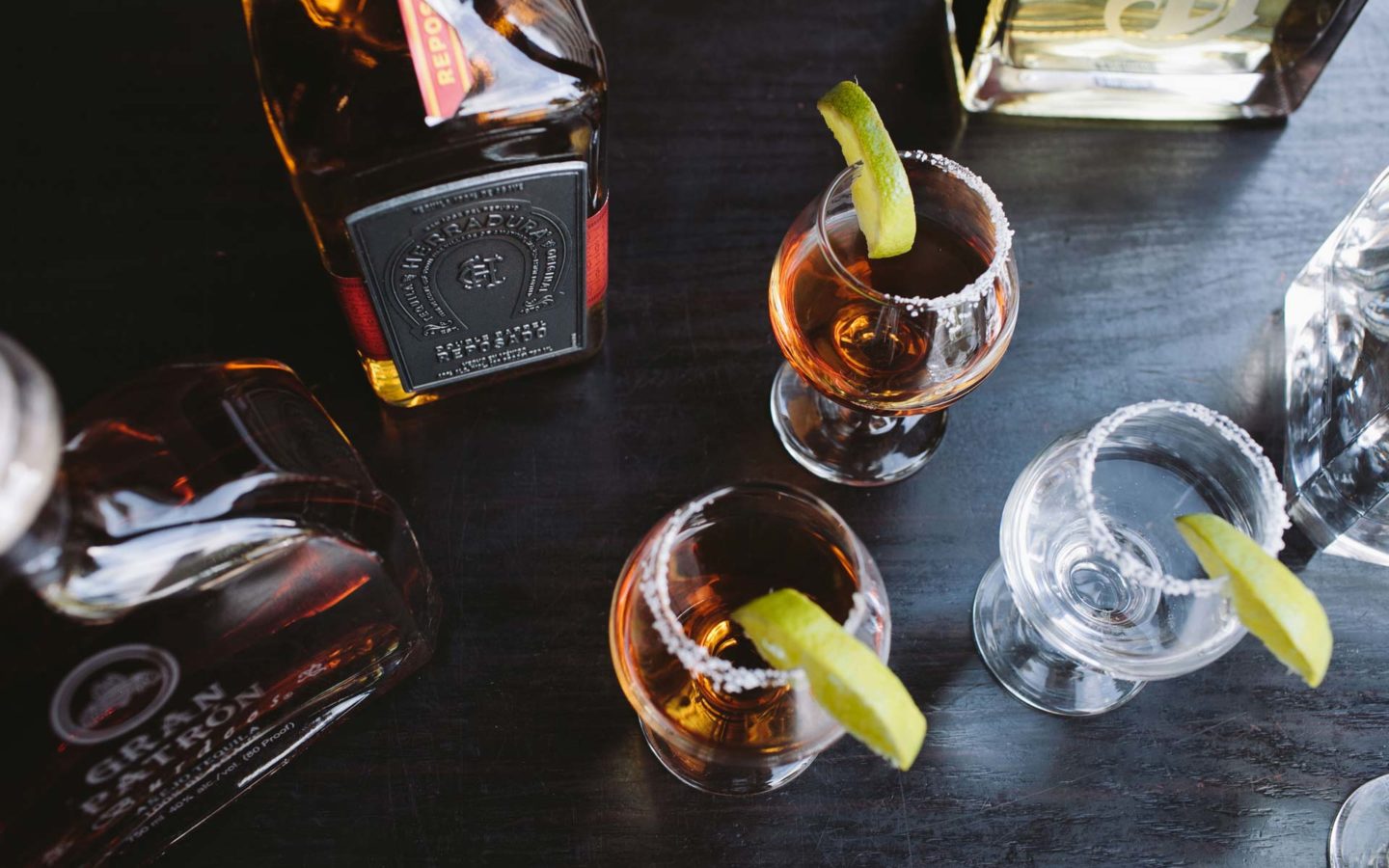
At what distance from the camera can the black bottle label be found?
70cm

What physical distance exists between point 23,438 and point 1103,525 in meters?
0.58

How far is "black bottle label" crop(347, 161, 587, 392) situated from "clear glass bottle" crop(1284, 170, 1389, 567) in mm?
534

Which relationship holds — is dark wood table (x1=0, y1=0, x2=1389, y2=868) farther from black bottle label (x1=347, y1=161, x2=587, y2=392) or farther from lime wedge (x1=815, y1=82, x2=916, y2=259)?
lime wedge (x1=815, y1=82, x2=916, y2=259)

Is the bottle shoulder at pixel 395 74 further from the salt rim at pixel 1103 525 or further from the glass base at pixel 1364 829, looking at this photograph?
the glass base at pixel 1364 829

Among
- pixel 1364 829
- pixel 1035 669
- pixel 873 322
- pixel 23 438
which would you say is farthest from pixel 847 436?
pixel 23 438

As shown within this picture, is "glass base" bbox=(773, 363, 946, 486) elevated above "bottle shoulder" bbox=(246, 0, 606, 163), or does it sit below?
below

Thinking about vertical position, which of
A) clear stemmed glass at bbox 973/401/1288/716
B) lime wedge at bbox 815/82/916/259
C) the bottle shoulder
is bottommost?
clear stemmed glass at bbox 973/401/1288/716

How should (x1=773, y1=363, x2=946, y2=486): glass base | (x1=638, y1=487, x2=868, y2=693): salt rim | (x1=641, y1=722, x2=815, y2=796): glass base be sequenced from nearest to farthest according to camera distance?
(x1=638, y1=487, x2=868, y2=693): salt rim
(x1=641, y1=722, x2=815, y2=796): glass base
(x1=773, y1=363, x2=946, y2=486): glass base

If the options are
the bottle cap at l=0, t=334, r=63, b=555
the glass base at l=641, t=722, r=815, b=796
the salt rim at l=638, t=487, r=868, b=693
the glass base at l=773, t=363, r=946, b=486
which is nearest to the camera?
the bottle cap at l=0, t=334, r=63, b=555

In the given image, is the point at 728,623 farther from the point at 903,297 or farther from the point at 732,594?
the point at 903,297

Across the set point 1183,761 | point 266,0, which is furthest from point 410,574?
point 1183,761

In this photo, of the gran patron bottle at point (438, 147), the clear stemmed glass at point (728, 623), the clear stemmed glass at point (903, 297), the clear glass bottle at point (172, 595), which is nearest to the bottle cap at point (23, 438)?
the clear glass bottle at point (172, 595)

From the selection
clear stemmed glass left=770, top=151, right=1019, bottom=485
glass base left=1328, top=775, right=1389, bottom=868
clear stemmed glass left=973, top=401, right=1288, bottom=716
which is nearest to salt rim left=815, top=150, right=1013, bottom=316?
clear stemmed glass left=770, top=151, right=1019, bottom=485

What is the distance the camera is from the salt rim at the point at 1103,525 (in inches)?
25.3
